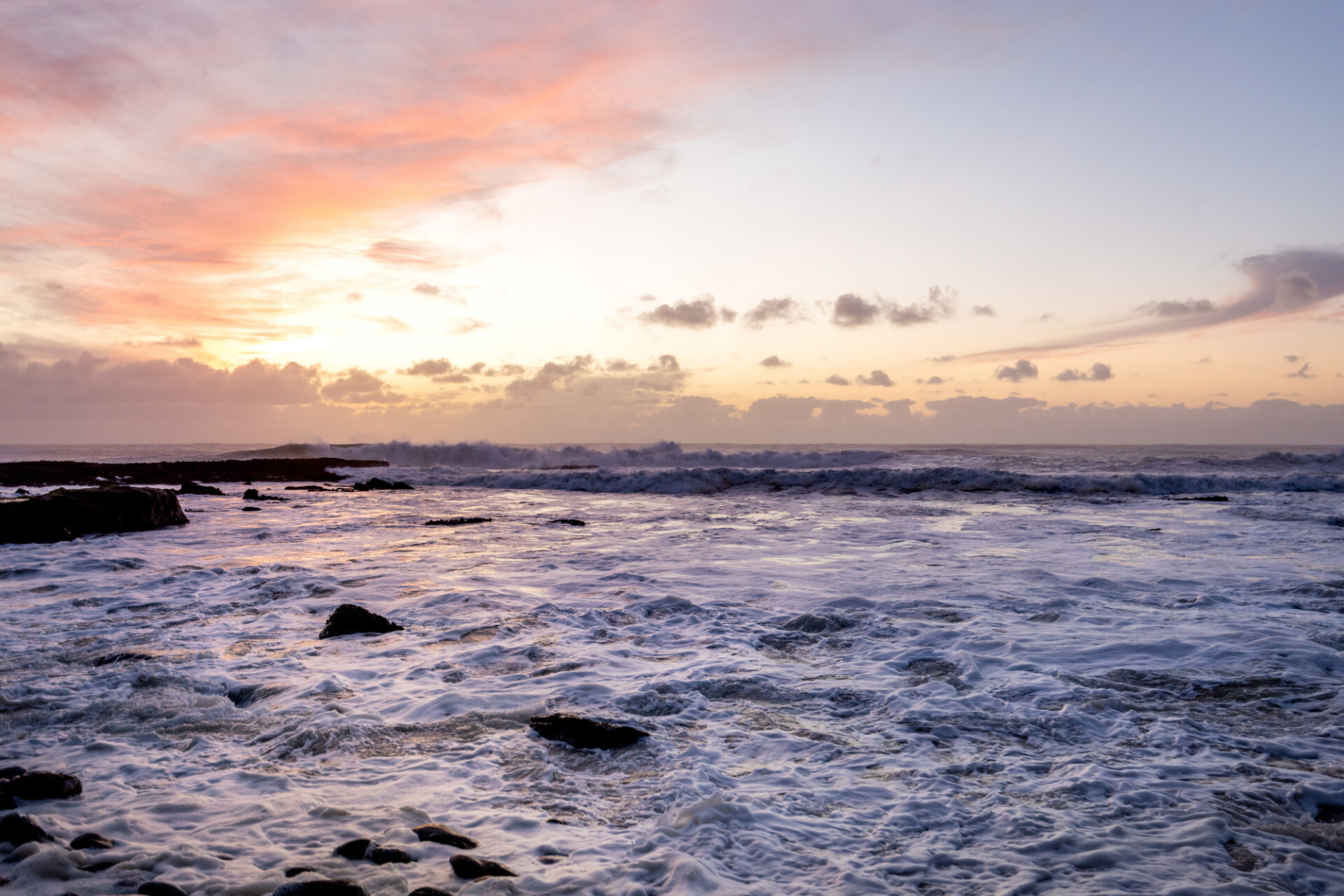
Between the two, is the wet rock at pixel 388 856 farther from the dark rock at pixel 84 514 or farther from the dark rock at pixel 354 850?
the dark rock at pixel 84 514

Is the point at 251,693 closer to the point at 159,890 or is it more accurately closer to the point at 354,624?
the point at 354,624

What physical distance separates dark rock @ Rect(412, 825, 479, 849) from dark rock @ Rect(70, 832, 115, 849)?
116 centimetres

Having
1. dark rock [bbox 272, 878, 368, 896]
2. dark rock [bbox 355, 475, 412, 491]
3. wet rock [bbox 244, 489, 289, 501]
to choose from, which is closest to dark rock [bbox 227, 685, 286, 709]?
dark rock [bbox 272, 878, 368, 896]

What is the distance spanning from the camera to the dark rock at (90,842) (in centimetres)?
286

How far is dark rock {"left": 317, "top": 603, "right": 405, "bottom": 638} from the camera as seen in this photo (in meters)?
6.27

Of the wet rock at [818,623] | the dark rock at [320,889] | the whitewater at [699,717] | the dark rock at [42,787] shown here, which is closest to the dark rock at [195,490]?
the whitewater at [699,717]

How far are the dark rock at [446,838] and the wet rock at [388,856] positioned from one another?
0.12m

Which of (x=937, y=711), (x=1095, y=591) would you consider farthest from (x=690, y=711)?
(x=1095, y=591)

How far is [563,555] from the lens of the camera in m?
10.8

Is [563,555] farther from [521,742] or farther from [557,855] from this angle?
[557,855]

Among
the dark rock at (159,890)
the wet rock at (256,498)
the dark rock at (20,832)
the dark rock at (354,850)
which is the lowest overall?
the dark rock at (354,850)

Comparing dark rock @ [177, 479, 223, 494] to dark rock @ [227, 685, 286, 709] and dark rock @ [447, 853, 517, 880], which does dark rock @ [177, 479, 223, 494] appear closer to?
dark rock @ [227, 685, 286, 709]

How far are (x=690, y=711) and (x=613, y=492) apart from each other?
21.0 m

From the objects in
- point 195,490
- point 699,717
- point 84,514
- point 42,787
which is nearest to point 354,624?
point 42,787
